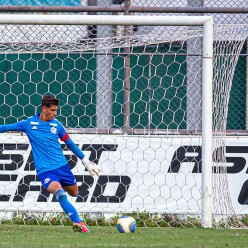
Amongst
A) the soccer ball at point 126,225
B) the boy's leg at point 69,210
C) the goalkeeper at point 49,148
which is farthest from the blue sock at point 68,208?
the soccer ball at point 126,225

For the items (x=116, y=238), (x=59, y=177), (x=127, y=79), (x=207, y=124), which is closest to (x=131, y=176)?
(x=127, y=79)

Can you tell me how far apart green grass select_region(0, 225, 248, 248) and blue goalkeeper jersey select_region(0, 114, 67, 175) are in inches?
30.2

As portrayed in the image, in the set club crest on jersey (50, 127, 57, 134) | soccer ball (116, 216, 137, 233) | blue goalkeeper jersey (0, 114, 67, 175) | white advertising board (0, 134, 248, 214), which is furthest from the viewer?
white advertising board (0, 134, 248, 214)

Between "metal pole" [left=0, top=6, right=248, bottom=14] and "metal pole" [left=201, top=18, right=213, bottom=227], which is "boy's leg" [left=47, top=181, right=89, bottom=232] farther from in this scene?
"metal pole" [left=0, top=6, right=248, bottom=14]

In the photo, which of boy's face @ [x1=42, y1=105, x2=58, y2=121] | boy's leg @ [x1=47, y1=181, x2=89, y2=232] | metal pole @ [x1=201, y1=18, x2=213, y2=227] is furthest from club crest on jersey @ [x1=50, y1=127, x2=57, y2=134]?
metal pole @ [x1=201, y1=18, x2=213, y2=227]

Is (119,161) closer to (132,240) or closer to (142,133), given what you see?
(142,133)

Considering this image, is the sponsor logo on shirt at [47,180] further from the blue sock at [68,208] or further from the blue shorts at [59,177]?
the blue sock at [68,208]

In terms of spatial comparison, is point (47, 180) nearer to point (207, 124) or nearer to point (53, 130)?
point (53, 130)

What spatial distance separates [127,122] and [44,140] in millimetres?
1838

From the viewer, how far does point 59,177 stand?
8.74 meters

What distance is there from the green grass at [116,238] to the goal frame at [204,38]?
45cm

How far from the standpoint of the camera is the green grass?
6789mm

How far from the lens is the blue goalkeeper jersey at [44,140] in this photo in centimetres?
870

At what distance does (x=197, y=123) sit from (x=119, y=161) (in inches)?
48.4
